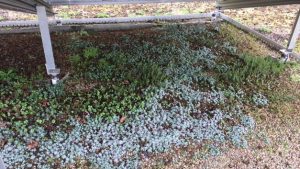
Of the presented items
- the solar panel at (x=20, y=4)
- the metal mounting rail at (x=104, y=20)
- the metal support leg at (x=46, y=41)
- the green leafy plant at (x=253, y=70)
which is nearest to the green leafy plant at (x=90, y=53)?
the metal support leg at (x=46, y=41)

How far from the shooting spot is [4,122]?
5223mm

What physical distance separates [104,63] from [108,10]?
452 cm

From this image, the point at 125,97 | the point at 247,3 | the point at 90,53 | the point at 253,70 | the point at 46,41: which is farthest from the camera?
the point at 247,3

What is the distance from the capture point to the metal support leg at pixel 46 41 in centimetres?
553

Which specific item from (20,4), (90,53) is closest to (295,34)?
(90,53)

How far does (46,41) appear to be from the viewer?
5.81 metres

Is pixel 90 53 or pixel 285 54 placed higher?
pixel 90 53

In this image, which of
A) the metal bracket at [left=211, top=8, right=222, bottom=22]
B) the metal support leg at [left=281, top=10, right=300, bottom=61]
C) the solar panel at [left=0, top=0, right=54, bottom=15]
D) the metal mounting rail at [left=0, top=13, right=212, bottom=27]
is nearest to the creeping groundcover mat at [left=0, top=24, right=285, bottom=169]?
the metal support leg at [left=281, top=10, right=300, bottom=61]

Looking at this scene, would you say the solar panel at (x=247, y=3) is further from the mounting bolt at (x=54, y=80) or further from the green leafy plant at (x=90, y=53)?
the mounting bolt at (x=54, y=80)

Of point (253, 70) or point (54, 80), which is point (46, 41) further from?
point (253, 70)

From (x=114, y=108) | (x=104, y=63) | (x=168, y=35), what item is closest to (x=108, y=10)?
(x=168, y=35)

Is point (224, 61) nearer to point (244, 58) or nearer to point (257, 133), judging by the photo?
point (244, 58)

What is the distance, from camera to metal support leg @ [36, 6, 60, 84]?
553 cm

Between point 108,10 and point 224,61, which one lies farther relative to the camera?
point 108,10
